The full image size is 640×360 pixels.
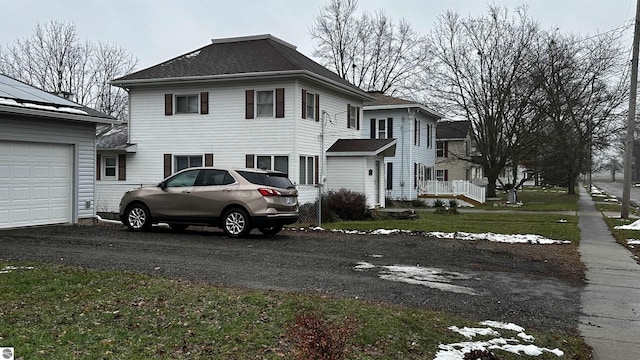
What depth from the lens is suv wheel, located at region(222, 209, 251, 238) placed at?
A: 13.5 metres

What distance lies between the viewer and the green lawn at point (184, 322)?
15.9 feet

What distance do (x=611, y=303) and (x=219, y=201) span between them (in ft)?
28.3

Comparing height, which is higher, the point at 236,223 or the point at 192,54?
the point at 192,54

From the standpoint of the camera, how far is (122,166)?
2623 centimetres

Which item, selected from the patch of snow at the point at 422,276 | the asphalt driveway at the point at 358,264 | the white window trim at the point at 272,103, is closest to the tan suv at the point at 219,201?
the asphalt driveway at the point at 358,264

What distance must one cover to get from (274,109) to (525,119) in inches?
777

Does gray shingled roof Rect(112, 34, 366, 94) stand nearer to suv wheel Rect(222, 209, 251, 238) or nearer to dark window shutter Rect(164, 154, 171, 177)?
dark window shutter Rect(164, 154, 171, 177)

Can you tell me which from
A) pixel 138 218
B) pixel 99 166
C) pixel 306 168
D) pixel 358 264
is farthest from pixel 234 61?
pixel 358 264

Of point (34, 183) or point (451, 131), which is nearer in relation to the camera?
point (34, 183)

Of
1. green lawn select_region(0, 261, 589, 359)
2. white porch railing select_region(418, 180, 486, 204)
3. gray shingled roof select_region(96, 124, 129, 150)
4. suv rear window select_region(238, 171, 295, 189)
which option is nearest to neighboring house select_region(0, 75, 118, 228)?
suv rear window select_region(238, 171, 295, 189)

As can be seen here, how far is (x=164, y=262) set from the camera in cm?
950

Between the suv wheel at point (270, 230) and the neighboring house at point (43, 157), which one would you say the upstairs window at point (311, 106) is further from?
the suv wheel at point (270, 230)

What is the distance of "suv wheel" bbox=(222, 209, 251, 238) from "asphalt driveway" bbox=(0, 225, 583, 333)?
0.79 feet

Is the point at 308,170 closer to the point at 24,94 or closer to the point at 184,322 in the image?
the point at 24,94
